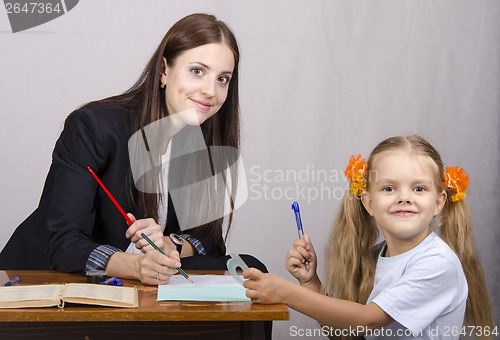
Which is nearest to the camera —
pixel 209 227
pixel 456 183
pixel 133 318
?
pixel 133 318

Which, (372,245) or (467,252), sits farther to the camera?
(372,245)

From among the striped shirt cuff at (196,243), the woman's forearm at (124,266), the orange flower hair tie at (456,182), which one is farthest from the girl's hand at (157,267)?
the orange flower hair tie at (456,182)

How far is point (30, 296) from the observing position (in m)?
1.20

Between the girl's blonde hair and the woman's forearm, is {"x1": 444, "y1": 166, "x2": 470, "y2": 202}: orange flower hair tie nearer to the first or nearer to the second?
the girl's blonde hair

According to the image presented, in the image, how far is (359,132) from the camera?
9.34 ft

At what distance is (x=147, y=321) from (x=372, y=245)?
0.80 m

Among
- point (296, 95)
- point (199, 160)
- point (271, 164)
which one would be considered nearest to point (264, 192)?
point (271, 164)

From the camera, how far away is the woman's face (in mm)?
1920

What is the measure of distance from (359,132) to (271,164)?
407 mm

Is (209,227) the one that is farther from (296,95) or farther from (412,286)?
(296,95)

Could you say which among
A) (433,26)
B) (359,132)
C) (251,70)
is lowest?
(359,132)

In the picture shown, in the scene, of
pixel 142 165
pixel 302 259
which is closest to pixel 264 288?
pixel 302 259

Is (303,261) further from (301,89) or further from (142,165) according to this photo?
(301,89)

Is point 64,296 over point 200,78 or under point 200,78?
under
